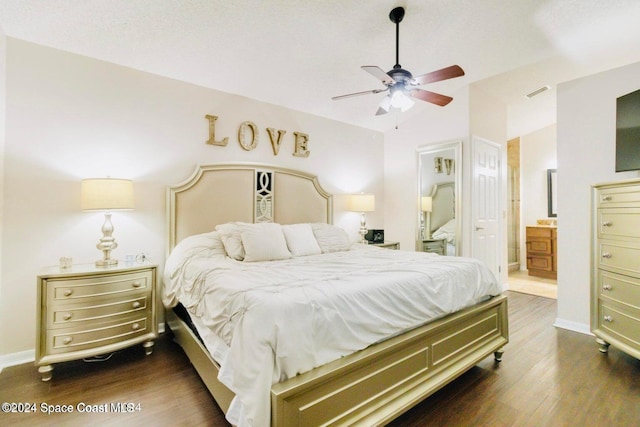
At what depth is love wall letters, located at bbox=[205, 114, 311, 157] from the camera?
3264 mm

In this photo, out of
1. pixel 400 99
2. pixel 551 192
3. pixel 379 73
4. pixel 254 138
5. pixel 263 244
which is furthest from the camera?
pixel 551 192

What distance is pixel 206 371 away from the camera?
6.13 ft

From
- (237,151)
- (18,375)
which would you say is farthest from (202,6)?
(18,375)

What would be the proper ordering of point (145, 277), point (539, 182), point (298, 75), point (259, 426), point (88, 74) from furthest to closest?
point (539, 182) < point (298, 75) < point (88, 74) < point (145, 277) < point (259, 426)

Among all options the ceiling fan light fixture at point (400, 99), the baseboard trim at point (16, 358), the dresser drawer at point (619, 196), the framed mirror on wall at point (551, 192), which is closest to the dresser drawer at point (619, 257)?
the dresser drawer at point (619, 196)

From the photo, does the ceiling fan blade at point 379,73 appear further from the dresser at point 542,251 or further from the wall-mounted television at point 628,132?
the dresser at point 542,251

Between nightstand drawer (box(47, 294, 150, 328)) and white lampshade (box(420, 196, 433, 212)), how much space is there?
12.3 feet

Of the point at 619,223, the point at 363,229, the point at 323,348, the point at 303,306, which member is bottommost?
the point at 323,348

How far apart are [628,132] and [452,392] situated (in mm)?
2672

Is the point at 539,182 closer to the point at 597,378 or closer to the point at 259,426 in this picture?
the point at 597,378

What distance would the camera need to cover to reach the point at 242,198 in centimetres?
343

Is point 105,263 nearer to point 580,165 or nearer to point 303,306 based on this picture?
point 303,306

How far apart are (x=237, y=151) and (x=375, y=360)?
8.95 feet

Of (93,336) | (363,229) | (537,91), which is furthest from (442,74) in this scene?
(93,336)
